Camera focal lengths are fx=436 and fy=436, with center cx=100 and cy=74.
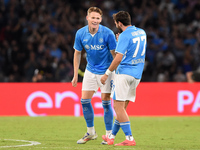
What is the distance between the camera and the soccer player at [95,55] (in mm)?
7703

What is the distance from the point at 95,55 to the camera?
7.79m

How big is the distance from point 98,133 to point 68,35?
351 inches

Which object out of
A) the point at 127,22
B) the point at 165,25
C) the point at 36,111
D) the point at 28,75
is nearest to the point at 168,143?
the point at 127,22

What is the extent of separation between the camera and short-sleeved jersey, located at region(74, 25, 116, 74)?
7.71 meters

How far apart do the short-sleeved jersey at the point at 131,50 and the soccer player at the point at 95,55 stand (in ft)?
2.49

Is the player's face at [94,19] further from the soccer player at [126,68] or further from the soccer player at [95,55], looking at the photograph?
the soccer player at [126,68]

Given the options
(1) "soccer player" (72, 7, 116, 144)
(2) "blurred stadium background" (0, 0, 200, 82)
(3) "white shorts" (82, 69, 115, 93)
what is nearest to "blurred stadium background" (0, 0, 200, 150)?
(2) "blurred stadium background" (0, 0, 200, 82)

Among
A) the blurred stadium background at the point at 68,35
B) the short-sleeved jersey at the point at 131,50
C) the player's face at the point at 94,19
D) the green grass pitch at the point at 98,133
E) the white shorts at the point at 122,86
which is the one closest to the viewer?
the short-sleeved jersey at the point at 131,50

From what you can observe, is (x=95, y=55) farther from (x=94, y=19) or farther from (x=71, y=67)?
(x=71, y=67)

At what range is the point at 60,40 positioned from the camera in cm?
1756

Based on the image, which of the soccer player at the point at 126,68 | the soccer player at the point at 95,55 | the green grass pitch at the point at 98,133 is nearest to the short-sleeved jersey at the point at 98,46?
the soccer player at the point at 95,55

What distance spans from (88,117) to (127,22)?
1.97 m

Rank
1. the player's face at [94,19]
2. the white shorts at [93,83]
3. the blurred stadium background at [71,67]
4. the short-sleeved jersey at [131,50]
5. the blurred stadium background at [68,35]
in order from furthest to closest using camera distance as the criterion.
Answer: the blurred stadium background at [68,35], the blurred stadium background at [71,67], the white shorts at [93,83], the player's face at [94,19], the short-sleeved jersey at [131,50]

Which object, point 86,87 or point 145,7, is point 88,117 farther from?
point 145,7
